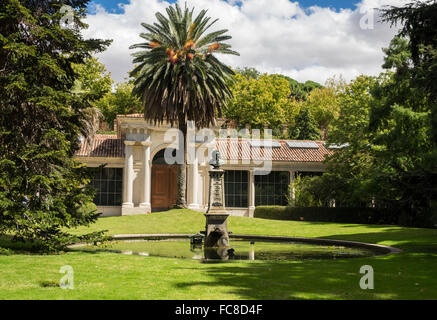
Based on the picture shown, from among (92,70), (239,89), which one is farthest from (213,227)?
(239,89)

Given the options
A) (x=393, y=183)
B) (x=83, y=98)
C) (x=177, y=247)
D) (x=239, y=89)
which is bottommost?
(x=177, y=247)

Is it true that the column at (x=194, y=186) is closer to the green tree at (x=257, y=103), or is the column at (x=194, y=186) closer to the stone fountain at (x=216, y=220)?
the stone fountain at (x=216, y=220)

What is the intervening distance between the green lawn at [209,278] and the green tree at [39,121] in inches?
46.5

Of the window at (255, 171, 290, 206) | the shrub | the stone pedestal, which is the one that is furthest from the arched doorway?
the stone pedestal

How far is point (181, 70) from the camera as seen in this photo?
30453 millimetres

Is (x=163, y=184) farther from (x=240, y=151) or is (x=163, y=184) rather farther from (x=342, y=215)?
(x=342, y=215)

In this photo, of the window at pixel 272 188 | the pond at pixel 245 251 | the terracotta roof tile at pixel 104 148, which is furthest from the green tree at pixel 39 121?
the window at pixel 272 188

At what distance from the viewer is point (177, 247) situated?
663 inches

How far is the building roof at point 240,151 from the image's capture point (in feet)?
118

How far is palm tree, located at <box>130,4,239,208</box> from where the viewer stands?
97.2ft

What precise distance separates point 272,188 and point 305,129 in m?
17.0

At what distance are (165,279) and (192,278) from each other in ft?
1.68

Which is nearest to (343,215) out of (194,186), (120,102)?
(194,186)
